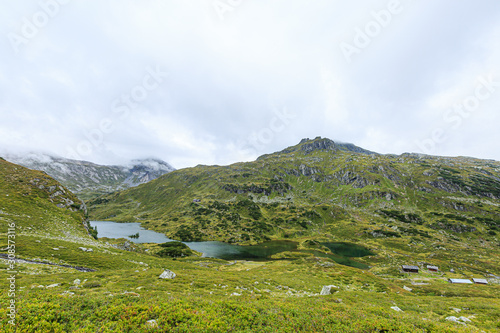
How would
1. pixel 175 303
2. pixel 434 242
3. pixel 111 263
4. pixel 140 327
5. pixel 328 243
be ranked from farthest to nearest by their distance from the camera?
pixel 328 243 → pixel 434 242 → pixel 111 263 → pixel 175 303 → pixel 140 327

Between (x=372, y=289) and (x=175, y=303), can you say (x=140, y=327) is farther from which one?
(x=372, y=289)

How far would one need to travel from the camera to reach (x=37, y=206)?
50.3 meters

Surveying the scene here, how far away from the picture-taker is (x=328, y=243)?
533 ft

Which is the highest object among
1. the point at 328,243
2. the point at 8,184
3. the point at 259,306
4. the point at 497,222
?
the point at 8,184

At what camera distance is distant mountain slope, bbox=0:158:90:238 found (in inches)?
1613

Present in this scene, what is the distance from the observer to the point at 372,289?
3816 centimetres

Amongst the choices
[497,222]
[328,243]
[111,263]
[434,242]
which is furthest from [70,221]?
[497,222]

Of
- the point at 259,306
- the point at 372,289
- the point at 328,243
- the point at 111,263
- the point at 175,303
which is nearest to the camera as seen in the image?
the point at 175,303

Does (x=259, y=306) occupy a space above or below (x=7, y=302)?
below

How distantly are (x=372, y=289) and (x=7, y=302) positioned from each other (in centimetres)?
5271

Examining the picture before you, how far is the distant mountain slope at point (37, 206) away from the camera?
40969 millimetres

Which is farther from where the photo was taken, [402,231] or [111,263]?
[402,231]

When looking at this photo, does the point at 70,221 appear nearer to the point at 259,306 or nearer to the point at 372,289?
the point at 259,306

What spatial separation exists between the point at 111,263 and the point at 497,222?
304m
